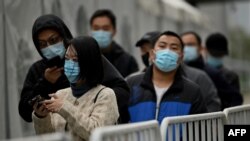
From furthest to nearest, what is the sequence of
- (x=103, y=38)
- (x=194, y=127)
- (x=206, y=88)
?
(x=206, y=88) < (x=103, y=38) < (x=194, y=127)

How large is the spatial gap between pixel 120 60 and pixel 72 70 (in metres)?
3.08

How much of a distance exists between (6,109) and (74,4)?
2.61 metres

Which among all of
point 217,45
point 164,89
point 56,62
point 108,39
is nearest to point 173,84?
point 164,89

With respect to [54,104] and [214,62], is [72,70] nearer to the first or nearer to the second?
[54,104]

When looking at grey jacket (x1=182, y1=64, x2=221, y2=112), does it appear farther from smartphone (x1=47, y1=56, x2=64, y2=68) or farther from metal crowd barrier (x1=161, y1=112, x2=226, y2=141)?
smartphone (x1=47, y1=56, x2=64, y2=68)

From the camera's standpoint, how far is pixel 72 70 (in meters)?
6.00

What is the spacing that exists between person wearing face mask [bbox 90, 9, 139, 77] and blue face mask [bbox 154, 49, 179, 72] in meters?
1.41

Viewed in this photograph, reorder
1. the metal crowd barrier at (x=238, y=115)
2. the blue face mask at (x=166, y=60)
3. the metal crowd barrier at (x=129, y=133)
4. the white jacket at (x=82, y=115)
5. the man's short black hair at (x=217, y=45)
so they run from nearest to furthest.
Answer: the metal crowd barrier at (x=129, y=133) → the white jacket at (x=82, y=115) → the metal crowd barrier at (x=238, y=115) → the blue face mask at (x=166, y=60) → the man's short black hair at (x=217, y=45)

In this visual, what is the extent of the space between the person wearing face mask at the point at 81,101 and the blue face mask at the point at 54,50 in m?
0.55

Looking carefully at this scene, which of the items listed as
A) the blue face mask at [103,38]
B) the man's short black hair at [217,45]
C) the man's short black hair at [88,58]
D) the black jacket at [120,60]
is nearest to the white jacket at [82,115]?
the man's short black hair at [88,58]

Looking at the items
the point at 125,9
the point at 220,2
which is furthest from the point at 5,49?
the point at 220,2

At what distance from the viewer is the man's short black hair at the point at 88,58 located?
5906 mm

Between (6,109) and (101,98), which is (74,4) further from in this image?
(101,98)

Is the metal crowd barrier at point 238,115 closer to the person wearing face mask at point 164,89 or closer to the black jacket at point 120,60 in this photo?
the person wearing face mask at point 164,89
